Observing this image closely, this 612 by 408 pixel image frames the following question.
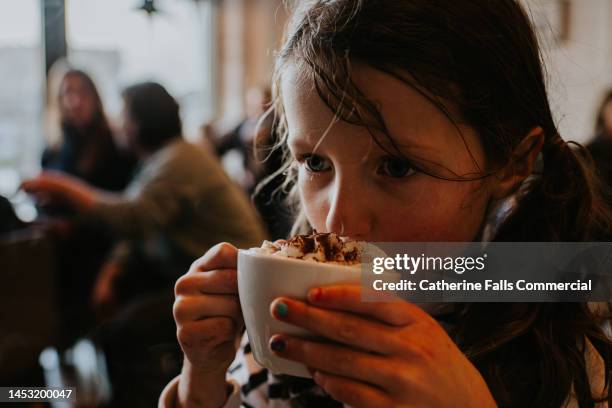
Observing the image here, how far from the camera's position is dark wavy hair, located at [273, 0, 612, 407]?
48cm

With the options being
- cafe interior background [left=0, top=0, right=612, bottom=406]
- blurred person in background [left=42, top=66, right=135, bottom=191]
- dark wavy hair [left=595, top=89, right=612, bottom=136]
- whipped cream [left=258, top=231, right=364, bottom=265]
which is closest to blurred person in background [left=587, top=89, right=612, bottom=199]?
dark wavy hair [left=595, top=89, right=612, bottom=136]

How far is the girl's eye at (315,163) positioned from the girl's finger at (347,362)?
19cm

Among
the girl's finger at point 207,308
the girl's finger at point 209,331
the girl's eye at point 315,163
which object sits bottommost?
the girl's finger at point 209,331

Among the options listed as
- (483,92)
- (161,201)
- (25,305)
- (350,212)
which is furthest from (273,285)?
(161,201)

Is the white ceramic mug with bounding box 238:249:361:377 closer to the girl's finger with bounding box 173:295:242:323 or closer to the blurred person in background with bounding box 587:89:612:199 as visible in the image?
the girl's finger with bounding box 173:295:242:323

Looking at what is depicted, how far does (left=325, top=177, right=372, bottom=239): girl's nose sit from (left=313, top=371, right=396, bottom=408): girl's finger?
149 mm

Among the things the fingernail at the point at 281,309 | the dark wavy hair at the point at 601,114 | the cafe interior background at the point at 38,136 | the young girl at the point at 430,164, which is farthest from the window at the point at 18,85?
the dark wavy hair at the point at 601,114

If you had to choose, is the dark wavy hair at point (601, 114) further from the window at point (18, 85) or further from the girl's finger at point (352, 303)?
the girl's finger at point (352, 303)

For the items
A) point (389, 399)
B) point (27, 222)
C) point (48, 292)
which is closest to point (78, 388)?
point (389, 399)

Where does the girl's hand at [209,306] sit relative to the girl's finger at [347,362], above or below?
below

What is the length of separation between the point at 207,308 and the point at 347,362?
13 centimetres

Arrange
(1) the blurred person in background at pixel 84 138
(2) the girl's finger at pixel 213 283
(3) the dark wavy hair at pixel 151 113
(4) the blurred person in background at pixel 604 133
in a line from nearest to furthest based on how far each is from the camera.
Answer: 1. (2) the girl's finger at pixel 213 283
2. (4) the blurred person in background at pixel 604 133
3. (3) the dark wavy hair at pixel 151 113
4. (1) the blurred person in background at pixel 84 138

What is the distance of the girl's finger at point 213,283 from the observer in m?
0.42

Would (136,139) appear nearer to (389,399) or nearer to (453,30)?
(453,30)
